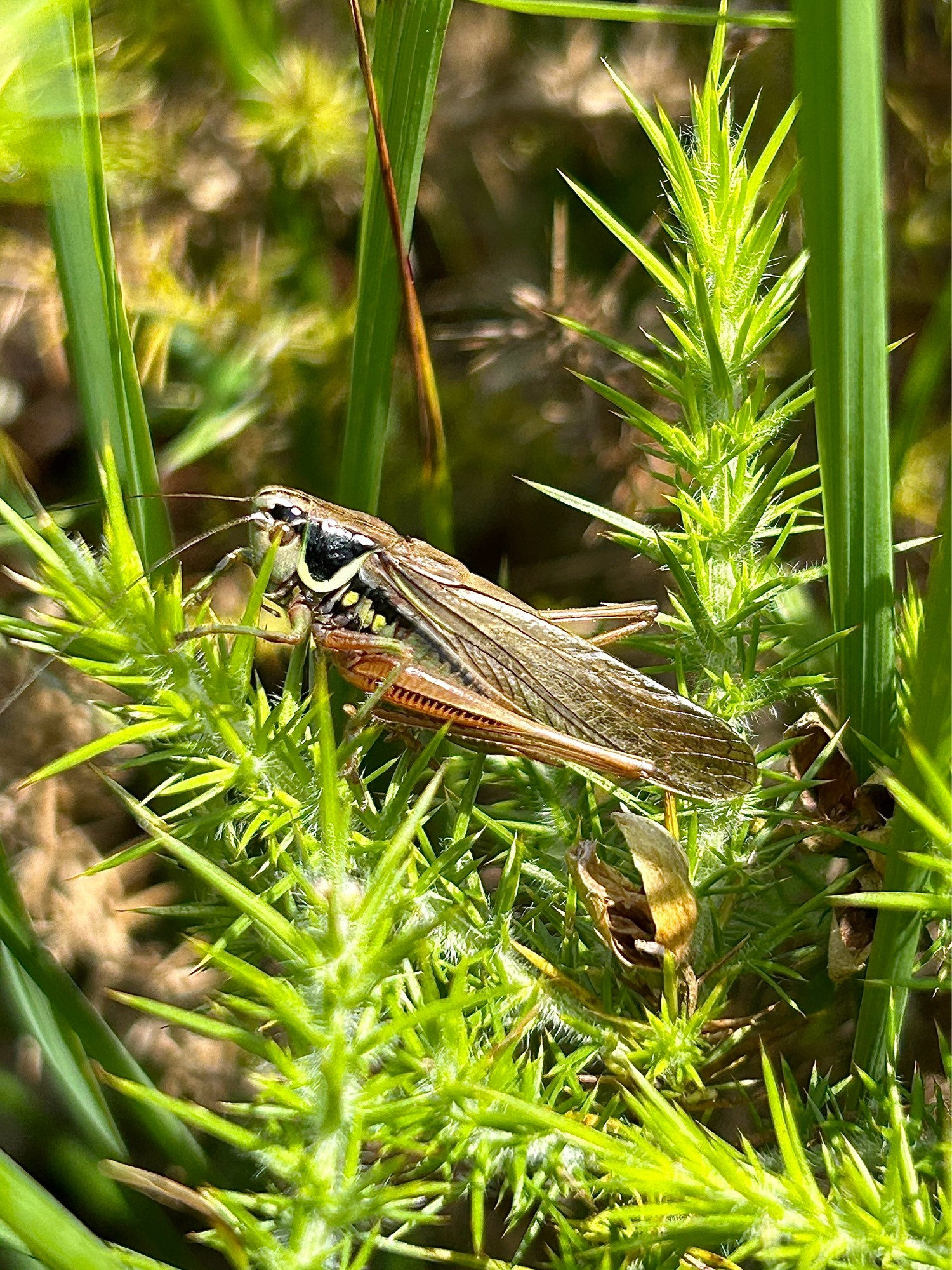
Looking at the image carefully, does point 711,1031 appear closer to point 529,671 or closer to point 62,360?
point 529,671

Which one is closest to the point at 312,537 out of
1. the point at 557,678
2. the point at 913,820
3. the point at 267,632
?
the point at 267,632

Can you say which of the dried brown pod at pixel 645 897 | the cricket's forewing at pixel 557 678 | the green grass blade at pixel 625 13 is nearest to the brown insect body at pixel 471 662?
the cricket's forewing at pixel 557 678

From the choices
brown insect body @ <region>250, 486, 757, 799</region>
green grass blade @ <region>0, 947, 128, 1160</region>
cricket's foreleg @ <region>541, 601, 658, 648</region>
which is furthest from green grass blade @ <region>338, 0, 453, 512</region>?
green grass blade @ <region>0, 947, 128, 1160</region>

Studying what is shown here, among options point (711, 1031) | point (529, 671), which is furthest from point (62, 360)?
point (711, 1031)

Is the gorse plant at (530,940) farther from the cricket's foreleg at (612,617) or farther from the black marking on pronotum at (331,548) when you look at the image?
the black marking on pronotum at (331,548)

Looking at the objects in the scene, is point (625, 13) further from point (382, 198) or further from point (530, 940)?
point (530, 940)

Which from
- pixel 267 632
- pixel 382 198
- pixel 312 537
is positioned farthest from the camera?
pixel 312 537
